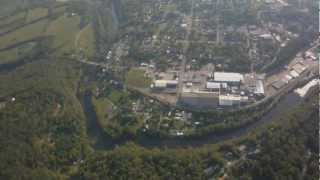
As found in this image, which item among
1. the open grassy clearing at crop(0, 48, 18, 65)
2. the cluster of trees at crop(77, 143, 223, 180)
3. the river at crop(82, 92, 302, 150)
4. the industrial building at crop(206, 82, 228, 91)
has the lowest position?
the river at crop(82, 92, 302, 150)

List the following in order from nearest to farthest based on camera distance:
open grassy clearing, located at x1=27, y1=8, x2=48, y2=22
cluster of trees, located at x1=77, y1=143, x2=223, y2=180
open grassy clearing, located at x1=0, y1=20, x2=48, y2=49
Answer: cluster of trees, located at x1=77, y1=143, x2=223, y2=180, open grassy clearing, located at x1=0, y1=20, x2=48, y2=49, open grassy clearing, located at x1=27, y1=8, x2=48, y2=22

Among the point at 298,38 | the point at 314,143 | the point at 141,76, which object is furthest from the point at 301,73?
the point at 141,76

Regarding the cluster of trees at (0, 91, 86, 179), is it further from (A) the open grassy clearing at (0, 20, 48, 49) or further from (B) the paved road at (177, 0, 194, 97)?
(A) the open grassy clearing at (0, 20, 48, 49)

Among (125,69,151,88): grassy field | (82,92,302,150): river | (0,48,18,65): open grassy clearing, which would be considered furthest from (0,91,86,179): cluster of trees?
(0,48,18,65): open grassy clearing

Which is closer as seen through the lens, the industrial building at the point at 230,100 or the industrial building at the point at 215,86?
the industrial building at the point at 230,100

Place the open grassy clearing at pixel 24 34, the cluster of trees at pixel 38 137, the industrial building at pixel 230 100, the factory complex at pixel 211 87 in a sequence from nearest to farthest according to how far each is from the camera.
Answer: the cluster of trees at pixel 38 137, the industrial building at pixel 230 100, the factory complex at pixel 211 87, the open grassy clearing at pixel 24 34

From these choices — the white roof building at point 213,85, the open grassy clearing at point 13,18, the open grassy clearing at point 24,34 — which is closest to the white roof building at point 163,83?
the white roof building at point 213,85

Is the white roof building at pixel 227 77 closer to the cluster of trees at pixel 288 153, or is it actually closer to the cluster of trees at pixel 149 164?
the cluster of trees at pixel 288 153

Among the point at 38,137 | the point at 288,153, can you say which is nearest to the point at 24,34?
the point at 38,137
